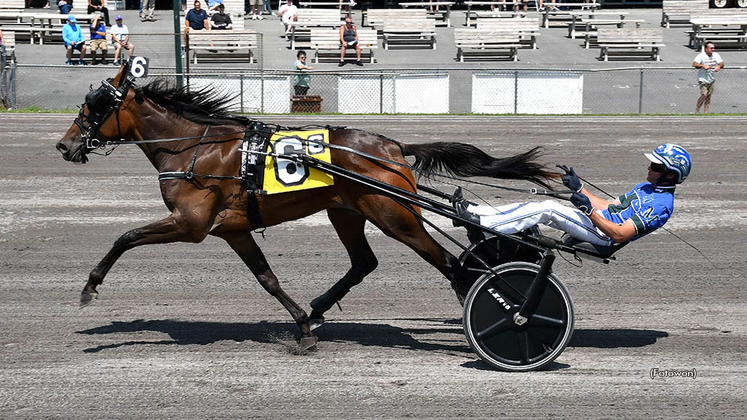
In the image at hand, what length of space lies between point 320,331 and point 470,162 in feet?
5.49

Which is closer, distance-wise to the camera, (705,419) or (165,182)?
(705,419)

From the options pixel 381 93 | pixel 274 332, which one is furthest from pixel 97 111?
pixel 381 93

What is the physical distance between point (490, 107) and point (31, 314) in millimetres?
14092

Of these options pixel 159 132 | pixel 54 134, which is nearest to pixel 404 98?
pixel 54 134

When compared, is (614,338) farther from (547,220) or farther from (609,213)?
(547,220)

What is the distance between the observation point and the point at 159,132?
646cm

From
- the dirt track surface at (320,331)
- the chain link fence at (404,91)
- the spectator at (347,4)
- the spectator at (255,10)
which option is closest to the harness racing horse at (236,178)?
the dirt track surface at (320,331)

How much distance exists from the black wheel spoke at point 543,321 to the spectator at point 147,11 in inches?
1028

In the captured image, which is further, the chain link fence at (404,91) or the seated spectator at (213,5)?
the seated spectator at (213,5)

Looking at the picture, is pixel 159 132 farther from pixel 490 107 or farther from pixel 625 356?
pixel 490 107

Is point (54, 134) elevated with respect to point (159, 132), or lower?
lower

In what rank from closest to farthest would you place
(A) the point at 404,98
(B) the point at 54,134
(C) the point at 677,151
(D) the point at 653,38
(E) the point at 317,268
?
(C) the point at 677,151
(E) the point at 317,268
(B) the point at 54,134
(A) the point at 404,98
(D) the point at 653,38

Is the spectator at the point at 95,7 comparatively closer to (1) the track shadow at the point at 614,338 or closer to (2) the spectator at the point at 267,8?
(2) the spectator at the point at 267,8

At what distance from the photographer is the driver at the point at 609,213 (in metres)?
5.62
